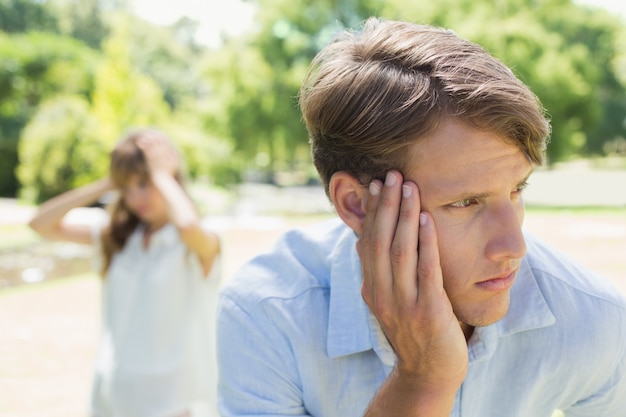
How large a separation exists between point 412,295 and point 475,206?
267mm

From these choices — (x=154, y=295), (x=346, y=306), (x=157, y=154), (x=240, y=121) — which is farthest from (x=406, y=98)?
(x=240, y=121)

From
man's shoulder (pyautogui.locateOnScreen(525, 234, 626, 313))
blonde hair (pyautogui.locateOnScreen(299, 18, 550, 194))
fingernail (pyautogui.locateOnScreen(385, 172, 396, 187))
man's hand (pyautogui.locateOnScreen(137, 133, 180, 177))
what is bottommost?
man's hand (pyautogui.locateOnScreen(137, 133, 180, 177))

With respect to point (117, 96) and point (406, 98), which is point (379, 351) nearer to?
point (406, 98)

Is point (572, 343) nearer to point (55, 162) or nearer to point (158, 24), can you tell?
point (55, 162)

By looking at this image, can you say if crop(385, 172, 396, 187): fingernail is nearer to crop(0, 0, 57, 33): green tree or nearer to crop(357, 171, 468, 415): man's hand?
crop(357, 171, 468, 415): man's hand

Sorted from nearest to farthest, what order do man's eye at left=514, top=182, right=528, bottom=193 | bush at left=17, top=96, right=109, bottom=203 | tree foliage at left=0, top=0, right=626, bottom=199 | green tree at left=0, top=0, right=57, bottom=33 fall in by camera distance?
1. man's eye at left=514, top=182, right=528, bottom=193
2. bush at left=17, top=96, right=109, bottom=203
3. tree foliage at left=0, top=0, right=626, bottom=199
4. green tree at left=0, top=0, right=57, bottom=33

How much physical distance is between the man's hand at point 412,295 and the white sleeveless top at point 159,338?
86.4 inches

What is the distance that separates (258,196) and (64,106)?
30.9 ft

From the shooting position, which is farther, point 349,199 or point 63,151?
point 63,151

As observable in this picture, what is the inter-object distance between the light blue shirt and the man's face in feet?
0.55

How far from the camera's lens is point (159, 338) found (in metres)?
3.68

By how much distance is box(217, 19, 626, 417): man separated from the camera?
1.63 metres

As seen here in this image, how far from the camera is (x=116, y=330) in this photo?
12.2 ft

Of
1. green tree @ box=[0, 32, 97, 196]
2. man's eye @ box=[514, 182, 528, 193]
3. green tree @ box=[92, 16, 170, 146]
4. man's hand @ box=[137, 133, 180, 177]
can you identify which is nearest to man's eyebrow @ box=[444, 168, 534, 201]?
man's eye @ box=[514, 182, 528, 193]
